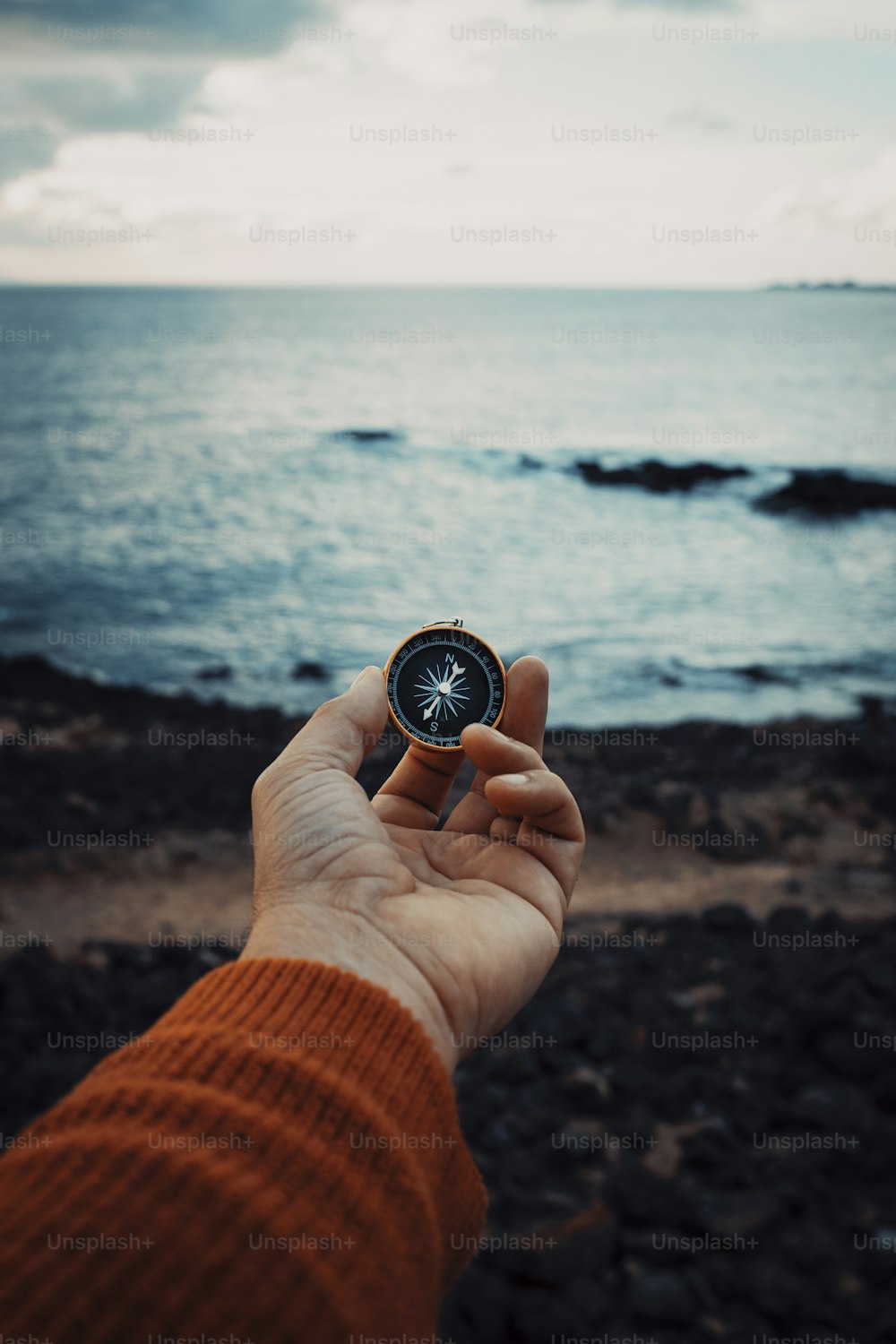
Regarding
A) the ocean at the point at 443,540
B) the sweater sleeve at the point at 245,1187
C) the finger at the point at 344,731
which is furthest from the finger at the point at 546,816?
the ocean at the point at 443,540

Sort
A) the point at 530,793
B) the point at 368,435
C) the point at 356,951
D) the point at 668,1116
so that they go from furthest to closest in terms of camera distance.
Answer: the point at 368,435 → the point at 668,1116 → the point at 530,793 → the point at 356,951

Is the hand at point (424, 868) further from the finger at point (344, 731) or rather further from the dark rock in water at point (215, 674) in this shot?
the dark rock in water at point (215, 674)

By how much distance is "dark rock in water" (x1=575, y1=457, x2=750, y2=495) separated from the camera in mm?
46031

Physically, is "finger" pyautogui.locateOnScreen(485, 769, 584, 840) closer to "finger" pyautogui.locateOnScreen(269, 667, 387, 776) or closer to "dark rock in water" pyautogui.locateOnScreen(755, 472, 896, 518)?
"finger" pyautogui.locateOnScreen(269, 667, 387, 776)

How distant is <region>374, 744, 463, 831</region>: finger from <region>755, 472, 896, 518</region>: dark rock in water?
39888 mm

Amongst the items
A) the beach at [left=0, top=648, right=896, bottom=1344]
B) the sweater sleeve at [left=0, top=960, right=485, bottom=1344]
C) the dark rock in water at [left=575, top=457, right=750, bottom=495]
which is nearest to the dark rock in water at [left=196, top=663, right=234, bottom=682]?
the beach at [left=0, top=648, right=896, bottom=1344]

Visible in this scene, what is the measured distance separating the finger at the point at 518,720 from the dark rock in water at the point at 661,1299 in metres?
3.01

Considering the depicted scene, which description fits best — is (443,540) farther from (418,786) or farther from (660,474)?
(418,786)

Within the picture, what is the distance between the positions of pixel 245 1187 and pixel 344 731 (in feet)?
7.26

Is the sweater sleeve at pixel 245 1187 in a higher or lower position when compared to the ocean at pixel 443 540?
higher

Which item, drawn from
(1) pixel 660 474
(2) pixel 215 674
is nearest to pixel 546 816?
(2) pixel 215 674

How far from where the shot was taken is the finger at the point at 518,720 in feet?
13.6

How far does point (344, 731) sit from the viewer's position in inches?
153

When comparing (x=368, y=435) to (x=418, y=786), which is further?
(x=368, y=435)
